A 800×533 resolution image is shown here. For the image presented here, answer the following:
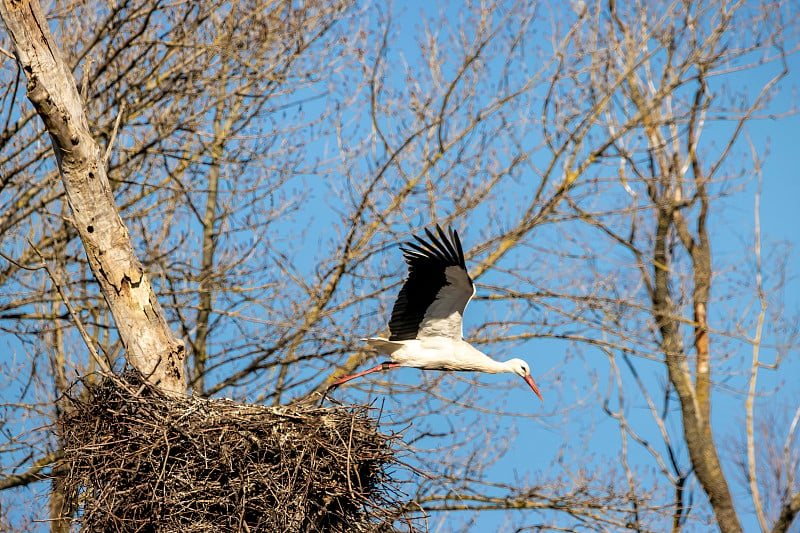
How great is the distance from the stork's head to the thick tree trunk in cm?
305

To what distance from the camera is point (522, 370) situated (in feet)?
26.6

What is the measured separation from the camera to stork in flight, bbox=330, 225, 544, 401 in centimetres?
703

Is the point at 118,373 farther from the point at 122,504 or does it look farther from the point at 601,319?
the point at 601,319

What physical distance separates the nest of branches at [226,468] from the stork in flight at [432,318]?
1.57 m

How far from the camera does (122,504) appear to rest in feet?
18.0

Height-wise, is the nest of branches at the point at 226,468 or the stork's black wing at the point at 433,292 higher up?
the stork's black wing at the point at 433,292

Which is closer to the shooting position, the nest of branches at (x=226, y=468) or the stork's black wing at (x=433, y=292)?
the nest of branches at (x=226, y=468)

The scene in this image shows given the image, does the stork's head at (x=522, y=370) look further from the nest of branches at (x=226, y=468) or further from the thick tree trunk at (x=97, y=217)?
the thick tree trunk at (x=97, y=217)

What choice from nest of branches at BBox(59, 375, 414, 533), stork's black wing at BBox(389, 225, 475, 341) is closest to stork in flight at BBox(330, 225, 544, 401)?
stork's black wing at BBox(389, 225, 475, 341)

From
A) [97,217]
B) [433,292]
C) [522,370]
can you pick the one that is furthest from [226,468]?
[522,370]

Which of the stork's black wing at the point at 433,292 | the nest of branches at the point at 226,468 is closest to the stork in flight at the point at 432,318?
the stork's black wing at the point at 433,292

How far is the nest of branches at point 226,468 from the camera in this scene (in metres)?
5.33

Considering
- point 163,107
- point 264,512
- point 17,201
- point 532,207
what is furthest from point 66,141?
point 532,207

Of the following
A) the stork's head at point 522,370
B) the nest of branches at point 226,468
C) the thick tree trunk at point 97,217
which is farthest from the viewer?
the stork's head at point 522,370
